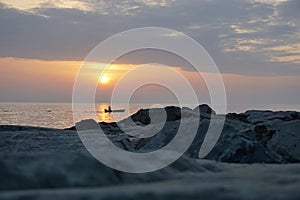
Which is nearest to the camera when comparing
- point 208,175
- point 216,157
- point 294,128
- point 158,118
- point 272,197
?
point 272,197

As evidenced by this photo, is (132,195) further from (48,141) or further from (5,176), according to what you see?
(48,141)

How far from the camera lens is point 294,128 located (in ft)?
35.0

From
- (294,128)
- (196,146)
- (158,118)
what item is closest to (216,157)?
(196,146)

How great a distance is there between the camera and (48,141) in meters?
10.8

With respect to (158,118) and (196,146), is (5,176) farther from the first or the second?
(158,118)

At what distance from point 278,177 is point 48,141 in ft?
25.1

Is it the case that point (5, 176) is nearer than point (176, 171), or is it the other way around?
point (5, 176)

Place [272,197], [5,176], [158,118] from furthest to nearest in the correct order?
[158,118] < [5,176] < [272,197]

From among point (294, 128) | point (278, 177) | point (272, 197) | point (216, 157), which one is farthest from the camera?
point (294, 128)

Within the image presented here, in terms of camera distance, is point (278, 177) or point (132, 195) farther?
point (278, 177)

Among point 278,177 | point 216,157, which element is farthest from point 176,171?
point 216,157

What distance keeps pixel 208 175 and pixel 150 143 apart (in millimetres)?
4804

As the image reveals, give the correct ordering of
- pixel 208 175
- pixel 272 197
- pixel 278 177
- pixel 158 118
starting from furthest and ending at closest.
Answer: pixel 158 118
pixel 208 175
pixel 278 177
pixel 272 197

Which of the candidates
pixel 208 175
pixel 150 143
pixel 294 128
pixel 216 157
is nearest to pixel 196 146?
pixel 216 157
